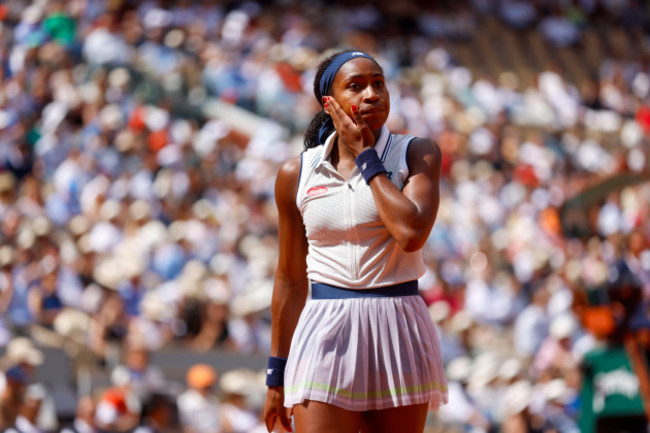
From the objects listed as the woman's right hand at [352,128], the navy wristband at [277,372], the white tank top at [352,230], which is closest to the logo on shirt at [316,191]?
the white tank top at [352,230]

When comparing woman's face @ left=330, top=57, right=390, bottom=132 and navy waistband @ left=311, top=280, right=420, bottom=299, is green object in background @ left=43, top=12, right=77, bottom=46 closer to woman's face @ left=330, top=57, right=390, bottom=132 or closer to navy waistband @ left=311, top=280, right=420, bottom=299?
woman's face @ left=330, top=57, right=390, bottom=132

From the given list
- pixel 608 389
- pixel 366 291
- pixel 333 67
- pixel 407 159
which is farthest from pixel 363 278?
pixel 608 389

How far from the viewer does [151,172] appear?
1308cm

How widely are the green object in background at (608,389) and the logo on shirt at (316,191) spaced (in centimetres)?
463

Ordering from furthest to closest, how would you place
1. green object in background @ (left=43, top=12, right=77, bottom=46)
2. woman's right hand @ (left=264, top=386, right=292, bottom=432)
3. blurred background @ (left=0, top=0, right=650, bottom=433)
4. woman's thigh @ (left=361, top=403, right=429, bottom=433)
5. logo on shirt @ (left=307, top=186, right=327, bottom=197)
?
1. green object in background @ (left=43, top=12, right=77, bottom=46)
2. blurred background @ (left=0, top=0, right=650, bottom=433)
3. woman's right hand @ (left=264, top=386, right=292, bottom=432)
4. logo on shirt @ (left=307, top=186, right=327, bottom=197)
5. woman's thigh @ (left=361, top=403, right=429, bottom=433)

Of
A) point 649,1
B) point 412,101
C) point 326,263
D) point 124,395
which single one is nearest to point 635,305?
point 124,395

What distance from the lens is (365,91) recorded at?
11.7 feet

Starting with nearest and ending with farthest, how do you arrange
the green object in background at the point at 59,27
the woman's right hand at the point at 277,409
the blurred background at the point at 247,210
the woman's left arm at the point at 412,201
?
the woman's left arm at the point at 412,201 → the woman's right hand at the point at 277,409 → the blurred background at the point at 247,210 → the green object in background at the point at 59,27

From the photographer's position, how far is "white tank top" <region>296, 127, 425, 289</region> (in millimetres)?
3535

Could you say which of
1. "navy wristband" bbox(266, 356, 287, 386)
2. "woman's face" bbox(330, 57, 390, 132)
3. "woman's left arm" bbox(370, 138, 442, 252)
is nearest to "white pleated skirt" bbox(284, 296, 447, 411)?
"navy wristband" bbox(266, 356, 287, 386)

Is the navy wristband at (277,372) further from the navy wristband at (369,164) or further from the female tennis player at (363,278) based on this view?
the navy wristband at (369,164)

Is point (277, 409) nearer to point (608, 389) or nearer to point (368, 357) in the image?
point (368, 357)

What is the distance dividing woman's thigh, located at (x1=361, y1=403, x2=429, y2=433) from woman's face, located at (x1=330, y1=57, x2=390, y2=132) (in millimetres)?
943

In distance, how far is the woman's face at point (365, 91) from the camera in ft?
11.7
